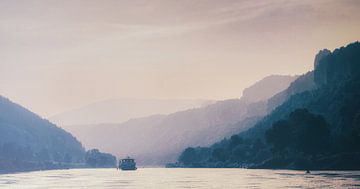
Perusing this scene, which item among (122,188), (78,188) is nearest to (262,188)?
(122,188)

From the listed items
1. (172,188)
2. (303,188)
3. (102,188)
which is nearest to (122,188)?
(102,188)

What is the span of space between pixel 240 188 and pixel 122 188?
102 feet

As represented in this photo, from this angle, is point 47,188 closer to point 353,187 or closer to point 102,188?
point 102,188

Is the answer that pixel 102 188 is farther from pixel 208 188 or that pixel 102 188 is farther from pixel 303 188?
pixel 303 188

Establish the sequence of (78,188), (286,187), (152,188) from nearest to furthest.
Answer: (286,187)
(152,188)
(78,188)

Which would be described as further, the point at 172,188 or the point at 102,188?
the point at 102,188

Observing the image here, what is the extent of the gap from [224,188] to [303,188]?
743 inches

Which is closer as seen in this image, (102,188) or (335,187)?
(335,187)

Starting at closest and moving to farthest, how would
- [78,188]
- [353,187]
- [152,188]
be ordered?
[353,187]
[152,188]
[78,188]

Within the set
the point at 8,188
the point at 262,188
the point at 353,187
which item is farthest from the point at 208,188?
the point at 8,188

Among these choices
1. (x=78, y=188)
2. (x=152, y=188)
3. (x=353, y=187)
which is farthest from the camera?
(x=78, y=188)

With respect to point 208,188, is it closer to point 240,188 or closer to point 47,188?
point 240,188

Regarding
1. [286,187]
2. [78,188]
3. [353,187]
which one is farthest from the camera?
[78,188]

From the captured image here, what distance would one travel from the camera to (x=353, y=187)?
12038 centimetres
